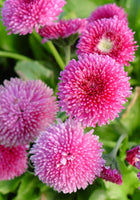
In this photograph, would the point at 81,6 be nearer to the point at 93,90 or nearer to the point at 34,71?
the point at 34,71

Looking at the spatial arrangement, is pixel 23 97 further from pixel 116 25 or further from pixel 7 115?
pixel 116 25

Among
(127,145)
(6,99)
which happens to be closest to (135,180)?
(127,145)

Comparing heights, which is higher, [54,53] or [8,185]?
[54,53]

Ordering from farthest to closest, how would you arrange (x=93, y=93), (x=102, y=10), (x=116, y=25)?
(x=102, y=10), (x=116, y=25), (x=93, y=93)

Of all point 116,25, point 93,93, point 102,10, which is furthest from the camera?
point 102,10

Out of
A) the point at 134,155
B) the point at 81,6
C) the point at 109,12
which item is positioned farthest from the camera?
the point at 81,6

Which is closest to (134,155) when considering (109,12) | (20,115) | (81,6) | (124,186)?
(124,186)

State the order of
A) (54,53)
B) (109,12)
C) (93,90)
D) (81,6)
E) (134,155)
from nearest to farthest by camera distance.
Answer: (93,90) < (134,155) < (109,12) < (54,53) < (81,6)
